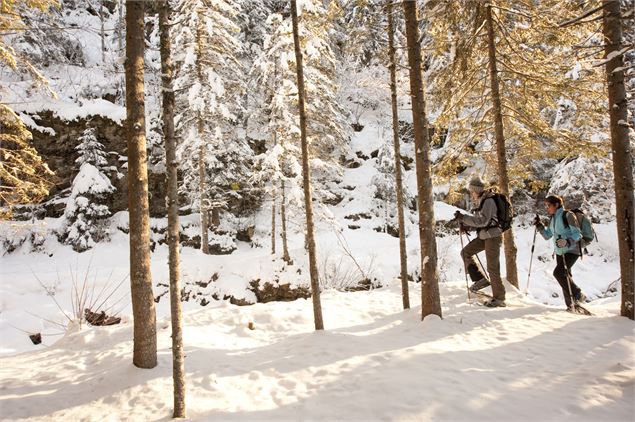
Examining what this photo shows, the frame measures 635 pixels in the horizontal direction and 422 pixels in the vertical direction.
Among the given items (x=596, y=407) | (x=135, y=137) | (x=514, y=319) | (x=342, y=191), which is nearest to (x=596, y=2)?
(x=514, y=319)

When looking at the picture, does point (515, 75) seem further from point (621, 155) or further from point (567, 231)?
point (567, 231)

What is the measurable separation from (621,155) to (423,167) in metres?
3.33

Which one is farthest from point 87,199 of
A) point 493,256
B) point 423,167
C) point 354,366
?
point 493,256

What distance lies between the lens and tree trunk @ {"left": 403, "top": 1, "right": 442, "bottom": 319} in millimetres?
6641

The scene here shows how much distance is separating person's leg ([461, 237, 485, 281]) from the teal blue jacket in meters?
1.43

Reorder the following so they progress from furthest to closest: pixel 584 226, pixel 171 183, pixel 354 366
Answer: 1. pixel 584 226
2. pixel 354 366
3. pixel 171 183

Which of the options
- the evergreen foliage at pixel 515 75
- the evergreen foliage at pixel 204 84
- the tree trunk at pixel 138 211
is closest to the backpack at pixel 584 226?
the evergreen foliage at pixel 515 75

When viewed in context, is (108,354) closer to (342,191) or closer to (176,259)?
(176,259)

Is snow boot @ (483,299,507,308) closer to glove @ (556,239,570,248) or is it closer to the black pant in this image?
the black pant

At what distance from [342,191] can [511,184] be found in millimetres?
16436

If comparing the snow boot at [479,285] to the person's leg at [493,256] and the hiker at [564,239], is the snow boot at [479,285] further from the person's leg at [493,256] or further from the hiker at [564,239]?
the hiker at [564,239]

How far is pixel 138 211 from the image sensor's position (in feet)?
17.1

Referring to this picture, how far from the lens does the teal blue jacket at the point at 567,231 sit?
6.99 m

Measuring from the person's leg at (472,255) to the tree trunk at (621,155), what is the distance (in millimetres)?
2400
